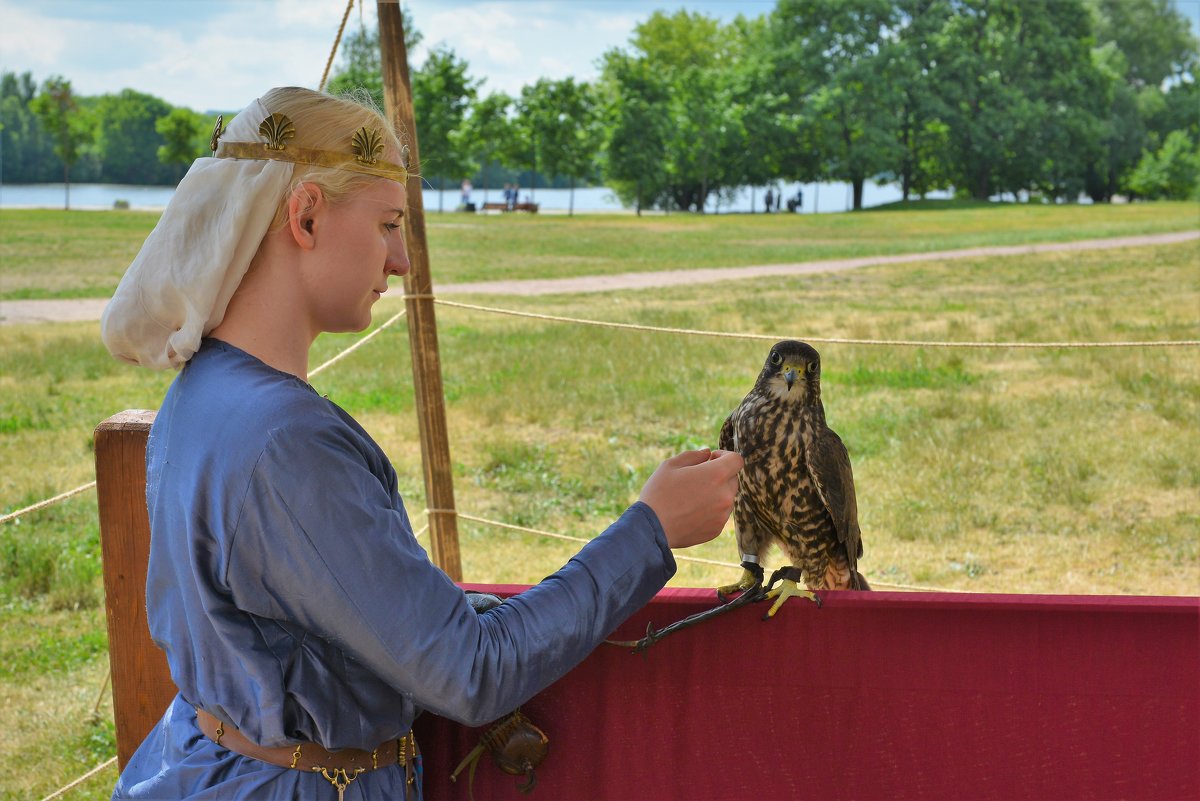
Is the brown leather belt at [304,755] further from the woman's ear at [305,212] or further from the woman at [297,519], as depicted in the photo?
the woman's ear at [305,212]

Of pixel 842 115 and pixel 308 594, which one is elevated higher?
pixel 842 115

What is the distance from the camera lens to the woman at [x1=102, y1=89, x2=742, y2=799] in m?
1.16

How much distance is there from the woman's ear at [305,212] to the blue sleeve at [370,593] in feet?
0.74

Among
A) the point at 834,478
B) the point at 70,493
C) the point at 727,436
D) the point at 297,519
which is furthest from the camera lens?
the point at 70,493

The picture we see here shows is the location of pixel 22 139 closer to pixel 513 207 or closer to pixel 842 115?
pixel 513 207

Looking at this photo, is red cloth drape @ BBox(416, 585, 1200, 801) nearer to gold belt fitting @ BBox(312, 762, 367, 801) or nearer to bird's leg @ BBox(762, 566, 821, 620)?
bird's leg @ BBox(762, 566, 821, 620)

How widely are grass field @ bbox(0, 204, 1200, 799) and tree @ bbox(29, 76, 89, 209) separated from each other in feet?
80.3

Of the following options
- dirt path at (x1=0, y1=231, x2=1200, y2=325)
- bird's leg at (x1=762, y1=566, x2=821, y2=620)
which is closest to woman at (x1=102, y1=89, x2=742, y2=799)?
bird's leg at (x1=762, y1=566, x2=821, y2=620)

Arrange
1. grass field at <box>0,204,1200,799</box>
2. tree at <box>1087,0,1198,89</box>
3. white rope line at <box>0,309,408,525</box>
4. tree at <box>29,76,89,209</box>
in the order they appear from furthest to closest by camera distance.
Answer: tree at <box>1087,0,1198,89</box> → tree at <box>29,76,89,209</box> → grass field at <box>0,204,1200,799</box> → white rope line at <box>0,309,408,525</box>

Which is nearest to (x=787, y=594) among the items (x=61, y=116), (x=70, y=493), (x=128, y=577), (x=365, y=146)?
(x=365, y=146)

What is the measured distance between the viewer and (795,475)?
1.96m

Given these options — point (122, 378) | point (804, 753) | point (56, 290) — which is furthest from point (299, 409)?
point (56, 290)

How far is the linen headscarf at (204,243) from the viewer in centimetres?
122

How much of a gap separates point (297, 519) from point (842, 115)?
1942 inches
